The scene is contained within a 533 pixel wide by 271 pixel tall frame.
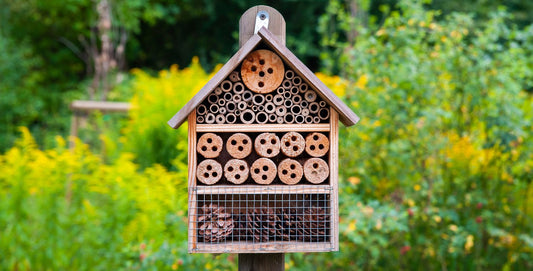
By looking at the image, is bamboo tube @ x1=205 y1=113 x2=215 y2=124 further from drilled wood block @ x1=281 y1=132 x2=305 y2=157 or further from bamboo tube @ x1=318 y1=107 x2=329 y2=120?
bamboo tube @ x1=318 y1=107 x2=329 y2=120

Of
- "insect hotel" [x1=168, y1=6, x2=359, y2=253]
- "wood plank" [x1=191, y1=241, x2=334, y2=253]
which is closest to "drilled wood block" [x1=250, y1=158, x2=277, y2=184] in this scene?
"insect hotel" [x1=168, y1=6, x2=359, y2=253]

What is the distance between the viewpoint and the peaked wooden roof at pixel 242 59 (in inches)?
65.6

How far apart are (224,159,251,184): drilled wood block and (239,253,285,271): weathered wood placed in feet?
1.02

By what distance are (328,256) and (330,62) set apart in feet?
5.17

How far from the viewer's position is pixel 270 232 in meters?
1.79

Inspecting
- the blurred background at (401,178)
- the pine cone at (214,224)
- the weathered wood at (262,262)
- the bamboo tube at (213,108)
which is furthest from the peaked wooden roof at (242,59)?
the blurred background at (401,178)

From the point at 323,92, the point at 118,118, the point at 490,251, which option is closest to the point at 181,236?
the point at 323,92

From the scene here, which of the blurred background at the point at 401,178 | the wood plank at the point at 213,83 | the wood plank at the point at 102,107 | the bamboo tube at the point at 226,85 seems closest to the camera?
the wood plank at the point at 213,83

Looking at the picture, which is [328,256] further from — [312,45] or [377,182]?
[312,45]

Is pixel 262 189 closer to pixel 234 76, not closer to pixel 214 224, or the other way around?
pixel 214 224

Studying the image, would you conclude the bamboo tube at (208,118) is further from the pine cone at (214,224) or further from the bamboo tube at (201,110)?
the pine cone at (214,224)

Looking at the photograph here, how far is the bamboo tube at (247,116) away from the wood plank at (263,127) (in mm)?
19

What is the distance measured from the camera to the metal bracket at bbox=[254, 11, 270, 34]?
5.95ft

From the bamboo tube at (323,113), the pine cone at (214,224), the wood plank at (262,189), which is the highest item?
the bamboo tube at (323,113)
